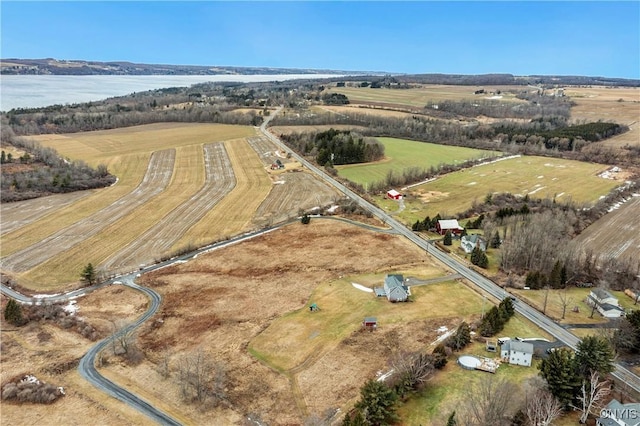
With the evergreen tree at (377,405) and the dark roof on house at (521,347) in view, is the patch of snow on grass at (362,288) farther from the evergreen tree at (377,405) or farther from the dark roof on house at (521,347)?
the evergreen tree at (377,405)

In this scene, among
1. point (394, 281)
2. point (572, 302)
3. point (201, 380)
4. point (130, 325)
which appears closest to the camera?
point (201, 380)

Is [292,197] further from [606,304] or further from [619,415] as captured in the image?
[619,415]

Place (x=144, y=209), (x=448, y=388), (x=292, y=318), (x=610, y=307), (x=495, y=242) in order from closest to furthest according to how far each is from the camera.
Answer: (x=448, y=388) < (x=610, y=307) < (x=292, y=318) < (x=495, y=242) < (x=144, y=209)

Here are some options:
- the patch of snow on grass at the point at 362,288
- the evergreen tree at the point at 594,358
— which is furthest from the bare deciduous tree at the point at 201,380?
the evergreen tree at the point at 594,358

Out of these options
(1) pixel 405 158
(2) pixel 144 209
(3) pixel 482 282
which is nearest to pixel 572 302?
(3) pixel 482 282

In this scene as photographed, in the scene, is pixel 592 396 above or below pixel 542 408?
above

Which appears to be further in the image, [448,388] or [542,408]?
[448,388]

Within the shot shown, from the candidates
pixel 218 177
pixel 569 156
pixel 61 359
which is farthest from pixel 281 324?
pixel 569 156

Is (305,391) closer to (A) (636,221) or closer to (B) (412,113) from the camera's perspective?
(A) (636,221)
